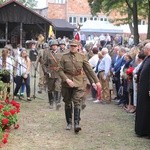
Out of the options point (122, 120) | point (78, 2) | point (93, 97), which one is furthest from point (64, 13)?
point (122, 120)

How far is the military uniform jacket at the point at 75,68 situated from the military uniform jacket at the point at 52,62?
10.5 ft

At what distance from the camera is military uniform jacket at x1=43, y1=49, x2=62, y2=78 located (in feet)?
41.7

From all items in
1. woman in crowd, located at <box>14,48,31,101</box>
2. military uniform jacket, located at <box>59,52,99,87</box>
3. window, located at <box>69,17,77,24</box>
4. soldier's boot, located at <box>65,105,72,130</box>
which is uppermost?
window, located at <box>69,17,77,24</box>

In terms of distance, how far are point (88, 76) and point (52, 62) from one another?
3394mm

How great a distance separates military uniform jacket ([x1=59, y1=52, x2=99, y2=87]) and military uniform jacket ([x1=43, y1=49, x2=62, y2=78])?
3.20 meters

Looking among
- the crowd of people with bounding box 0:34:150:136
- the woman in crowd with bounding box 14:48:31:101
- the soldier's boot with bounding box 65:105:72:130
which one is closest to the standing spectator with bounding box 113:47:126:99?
the crowd of people with bounding box 0:34:150:136

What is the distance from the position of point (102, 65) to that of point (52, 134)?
211 inches

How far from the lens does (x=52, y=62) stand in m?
12.8

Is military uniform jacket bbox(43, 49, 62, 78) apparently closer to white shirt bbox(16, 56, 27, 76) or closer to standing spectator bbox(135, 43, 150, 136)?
white shirt bbox(16, 56, 27, 76)

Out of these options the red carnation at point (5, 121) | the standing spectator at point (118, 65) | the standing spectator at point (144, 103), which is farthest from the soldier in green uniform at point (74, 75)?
the standing spectator at point (118, 65)

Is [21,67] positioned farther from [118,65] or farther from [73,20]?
[73,20]

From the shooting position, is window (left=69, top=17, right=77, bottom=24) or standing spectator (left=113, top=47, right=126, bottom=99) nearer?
standing spectator (left=113, top=47, right=126, bottom=99)

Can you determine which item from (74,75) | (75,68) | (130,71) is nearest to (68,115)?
(74,75)

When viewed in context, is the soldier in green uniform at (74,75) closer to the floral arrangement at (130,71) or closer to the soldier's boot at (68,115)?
the soldier's boot at (68,115)
